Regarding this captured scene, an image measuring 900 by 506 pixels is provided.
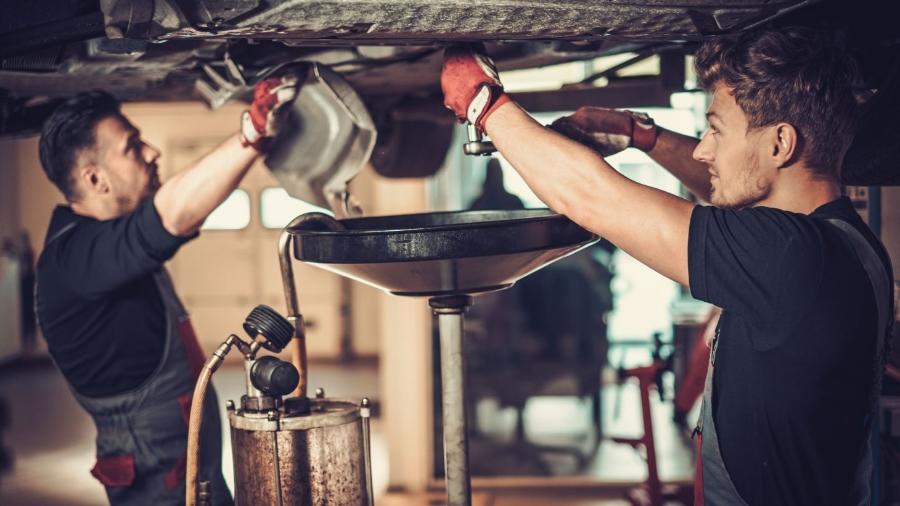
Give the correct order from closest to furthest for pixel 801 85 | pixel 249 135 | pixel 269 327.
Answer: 1. pixel 801 85
2. pixel 269 327
3. pixel 249 135

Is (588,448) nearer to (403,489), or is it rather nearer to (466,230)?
(403,489)

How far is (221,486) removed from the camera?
210cm

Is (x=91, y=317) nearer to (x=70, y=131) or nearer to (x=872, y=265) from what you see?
(x=70, y=131)

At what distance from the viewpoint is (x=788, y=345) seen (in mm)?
1276

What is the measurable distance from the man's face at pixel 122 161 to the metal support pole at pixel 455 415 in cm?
96

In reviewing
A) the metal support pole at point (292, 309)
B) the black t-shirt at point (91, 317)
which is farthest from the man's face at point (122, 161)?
the metal support pole at point (292, 309)

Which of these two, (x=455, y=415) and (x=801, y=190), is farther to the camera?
(x=455, y=415)

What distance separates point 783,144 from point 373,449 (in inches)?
161

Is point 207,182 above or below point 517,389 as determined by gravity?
above

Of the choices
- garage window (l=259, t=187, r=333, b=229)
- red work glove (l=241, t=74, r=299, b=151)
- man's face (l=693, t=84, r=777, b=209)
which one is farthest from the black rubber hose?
garage window (l=259, t=187, r=333, b=229)

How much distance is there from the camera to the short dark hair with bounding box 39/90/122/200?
2123mm

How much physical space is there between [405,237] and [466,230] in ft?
0.30

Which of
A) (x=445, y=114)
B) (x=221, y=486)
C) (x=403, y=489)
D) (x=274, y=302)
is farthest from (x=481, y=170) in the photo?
(x=221, y=486)

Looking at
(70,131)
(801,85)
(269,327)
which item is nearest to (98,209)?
(70,131)
